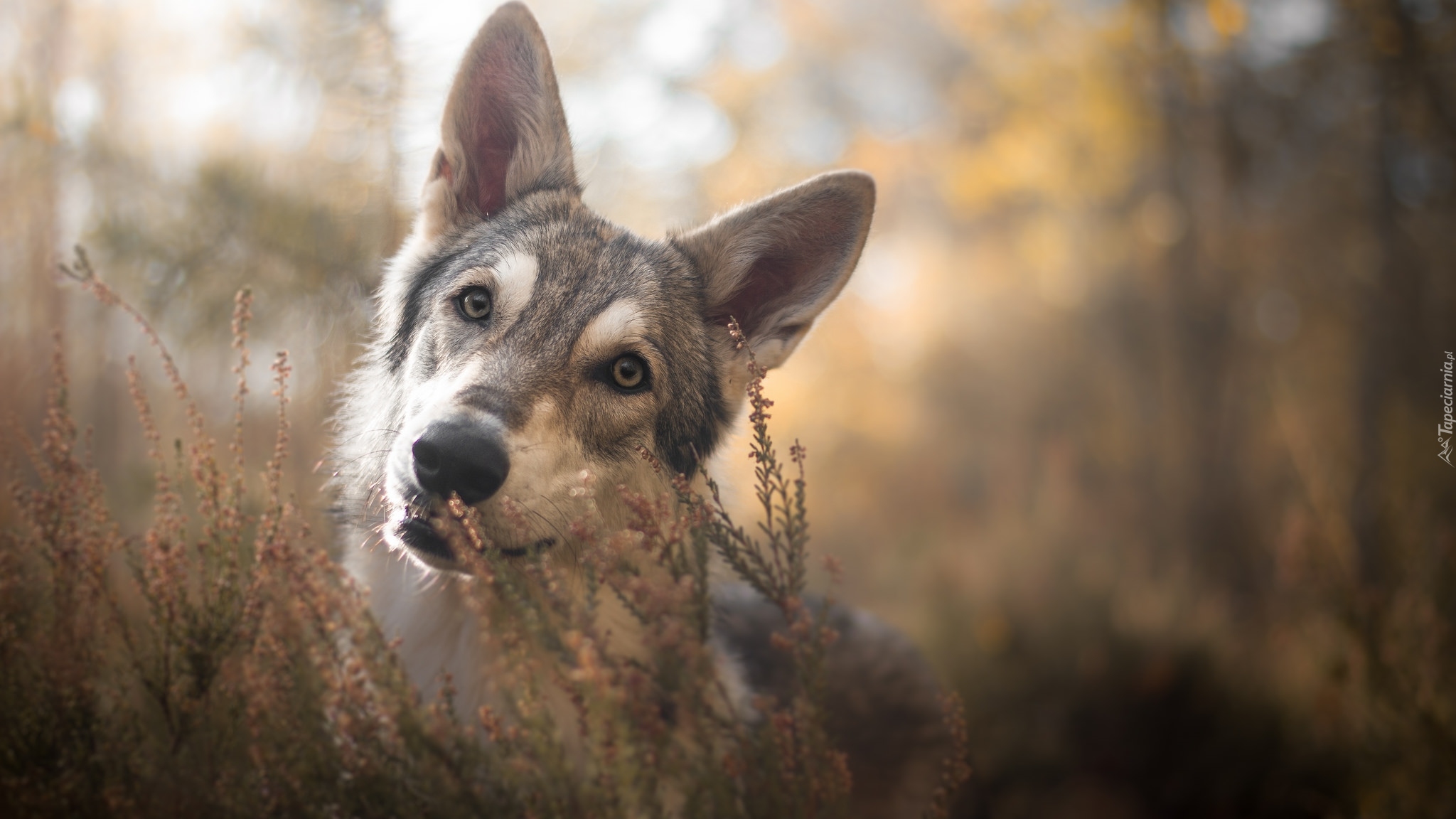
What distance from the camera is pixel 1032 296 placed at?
1112 cm

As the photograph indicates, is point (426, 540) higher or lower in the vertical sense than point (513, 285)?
lower

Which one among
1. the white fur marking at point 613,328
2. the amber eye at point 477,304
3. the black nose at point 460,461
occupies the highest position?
the amber eye at point 477,304

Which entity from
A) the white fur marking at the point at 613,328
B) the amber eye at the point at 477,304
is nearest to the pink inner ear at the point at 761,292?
the white fur marking at the point at 613,328

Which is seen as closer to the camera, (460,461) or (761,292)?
(460,461)

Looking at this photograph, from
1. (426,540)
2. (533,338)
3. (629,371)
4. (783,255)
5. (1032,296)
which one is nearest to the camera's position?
(426,540)

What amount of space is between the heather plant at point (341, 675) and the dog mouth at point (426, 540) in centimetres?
10

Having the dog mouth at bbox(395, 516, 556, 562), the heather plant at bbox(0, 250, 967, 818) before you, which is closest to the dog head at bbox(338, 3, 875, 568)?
the dog mouth at bbox(395, 516, 556, 562)

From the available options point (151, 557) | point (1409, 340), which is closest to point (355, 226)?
point (151, 557)

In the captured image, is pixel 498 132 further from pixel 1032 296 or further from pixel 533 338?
pixel 1032 296

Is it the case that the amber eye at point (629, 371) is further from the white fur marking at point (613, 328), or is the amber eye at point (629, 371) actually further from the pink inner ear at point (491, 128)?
the pink inner ear at point (491, 128)

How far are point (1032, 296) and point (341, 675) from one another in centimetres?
1078

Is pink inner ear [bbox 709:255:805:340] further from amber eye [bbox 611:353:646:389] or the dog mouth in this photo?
the dog mouth

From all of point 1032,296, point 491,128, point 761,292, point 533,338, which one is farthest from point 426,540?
point 1032,296

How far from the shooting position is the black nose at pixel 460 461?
199 centimetres
